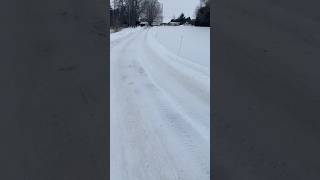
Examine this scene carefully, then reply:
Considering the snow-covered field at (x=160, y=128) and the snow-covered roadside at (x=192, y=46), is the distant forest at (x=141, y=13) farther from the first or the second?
the snow-covered field at (x=160, y=128)

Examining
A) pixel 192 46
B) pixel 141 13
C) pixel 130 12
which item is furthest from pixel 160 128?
pixel 141 13

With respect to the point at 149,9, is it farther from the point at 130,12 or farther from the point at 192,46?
the point at 192,46

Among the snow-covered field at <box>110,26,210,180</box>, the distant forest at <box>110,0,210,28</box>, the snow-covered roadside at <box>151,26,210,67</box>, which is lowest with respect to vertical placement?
the snow-covered field at <box>110,26,210,180</box>

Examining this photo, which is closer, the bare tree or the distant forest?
the distant forest

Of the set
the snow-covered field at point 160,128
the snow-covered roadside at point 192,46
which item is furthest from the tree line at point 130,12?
the snow-covered field at point 160,128

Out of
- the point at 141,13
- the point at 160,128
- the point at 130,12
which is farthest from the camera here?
the point at 141,13

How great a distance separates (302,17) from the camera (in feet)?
5.20

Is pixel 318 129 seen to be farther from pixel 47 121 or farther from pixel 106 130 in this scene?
pixel 47 121

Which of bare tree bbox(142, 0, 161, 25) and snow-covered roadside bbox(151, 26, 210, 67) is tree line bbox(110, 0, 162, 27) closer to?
bare tree bbox(142, 0, 161, 25)

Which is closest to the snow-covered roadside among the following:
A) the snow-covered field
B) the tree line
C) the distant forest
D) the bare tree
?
the distant forest

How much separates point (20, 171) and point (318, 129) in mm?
1086

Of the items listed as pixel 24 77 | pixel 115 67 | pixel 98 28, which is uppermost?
pixel 98 28

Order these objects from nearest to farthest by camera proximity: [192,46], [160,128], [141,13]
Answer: [160,128], [192,46], [141,13]

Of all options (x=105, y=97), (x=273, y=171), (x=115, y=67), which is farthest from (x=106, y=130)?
(x=115, y=67)
